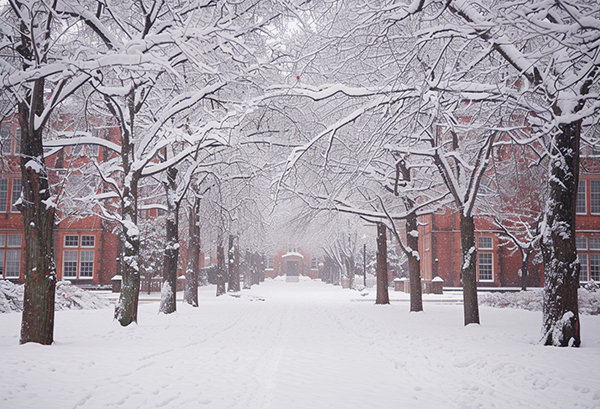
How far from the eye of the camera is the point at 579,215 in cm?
A: 3803

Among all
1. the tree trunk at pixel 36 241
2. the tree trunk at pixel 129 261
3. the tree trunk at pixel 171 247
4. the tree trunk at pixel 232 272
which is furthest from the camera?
the tree trunk at pixel 232 272

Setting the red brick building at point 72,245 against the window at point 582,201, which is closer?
the window at point 582,201

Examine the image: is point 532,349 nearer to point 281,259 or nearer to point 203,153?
point 203,153

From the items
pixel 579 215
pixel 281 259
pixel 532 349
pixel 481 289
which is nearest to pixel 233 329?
pixel 532 349

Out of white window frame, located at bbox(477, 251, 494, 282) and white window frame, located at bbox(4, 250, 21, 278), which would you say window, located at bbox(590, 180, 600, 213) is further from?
white window frame, located at bbox(4, 250, 21, 278)

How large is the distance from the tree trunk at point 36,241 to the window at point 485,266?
36.8 metres

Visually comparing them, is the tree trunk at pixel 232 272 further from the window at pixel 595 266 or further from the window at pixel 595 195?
the window at pixel 595 195

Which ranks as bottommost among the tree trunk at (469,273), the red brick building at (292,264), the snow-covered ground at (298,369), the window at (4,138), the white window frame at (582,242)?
the red brick building at (292,264)

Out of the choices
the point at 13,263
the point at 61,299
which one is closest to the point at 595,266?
the point at 61,299

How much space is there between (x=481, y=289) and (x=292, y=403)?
36482 millimetres

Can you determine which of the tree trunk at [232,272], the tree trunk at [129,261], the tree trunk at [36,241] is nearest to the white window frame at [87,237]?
the tree trunk at [232,272]

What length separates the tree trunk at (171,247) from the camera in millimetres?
17156

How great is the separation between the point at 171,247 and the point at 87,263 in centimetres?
2680

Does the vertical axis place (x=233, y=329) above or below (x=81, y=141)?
Answer: below
